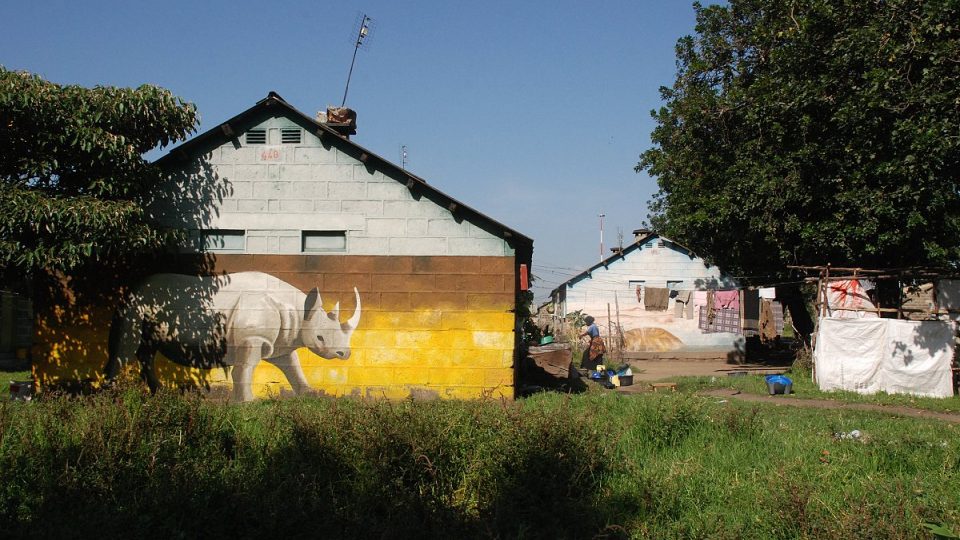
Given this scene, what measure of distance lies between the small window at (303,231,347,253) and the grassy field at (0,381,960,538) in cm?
495

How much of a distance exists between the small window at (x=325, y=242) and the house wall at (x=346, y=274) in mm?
113

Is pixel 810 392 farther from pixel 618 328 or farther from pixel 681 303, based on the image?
pixel 618 328

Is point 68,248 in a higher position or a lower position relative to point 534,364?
higher

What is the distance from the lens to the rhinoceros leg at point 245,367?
1330 centimetres

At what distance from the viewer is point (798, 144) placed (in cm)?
1925

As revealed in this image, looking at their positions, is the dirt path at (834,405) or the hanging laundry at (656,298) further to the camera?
the hanging laundry at (656,298)

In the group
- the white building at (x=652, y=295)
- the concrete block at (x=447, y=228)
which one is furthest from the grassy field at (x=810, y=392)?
the white building at (x=652, y=295)

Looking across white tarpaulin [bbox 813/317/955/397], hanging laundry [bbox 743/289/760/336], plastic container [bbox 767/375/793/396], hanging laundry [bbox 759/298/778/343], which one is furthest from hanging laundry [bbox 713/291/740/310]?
plastic container [bbox 767/375/793/396]

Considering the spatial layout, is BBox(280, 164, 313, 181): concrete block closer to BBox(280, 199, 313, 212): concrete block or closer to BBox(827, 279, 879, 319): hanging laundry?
BBox(280, 199, 313, 212): concrete block

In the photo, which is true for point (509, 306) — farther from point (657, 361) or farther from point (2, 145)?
point (657, 361)

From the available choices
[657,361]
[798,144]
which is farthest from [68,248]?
[657,361]

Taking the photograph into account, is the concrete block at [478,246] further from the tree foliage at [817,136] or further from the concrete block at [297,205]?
the tree foliage at [817,136]

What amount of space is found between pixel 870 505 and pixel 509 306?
753 cm

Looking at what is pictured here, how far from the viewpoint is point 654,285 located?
32.4 m
